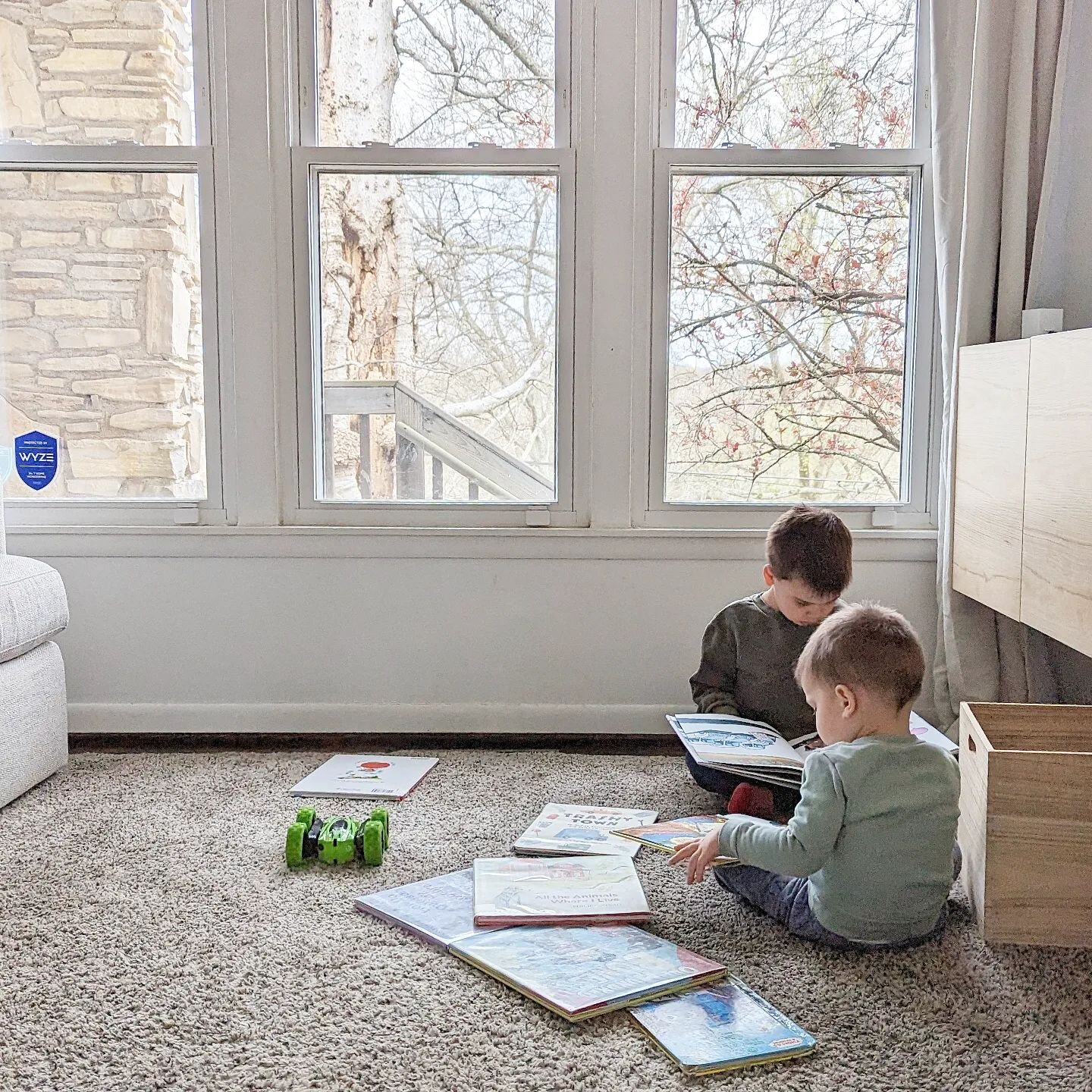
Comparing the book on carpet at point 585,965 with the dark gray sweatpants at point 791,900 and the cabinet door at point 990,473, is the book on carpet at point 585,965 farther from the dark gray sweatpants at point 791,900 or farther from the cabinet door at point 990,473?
the cabinet door at point 990,473

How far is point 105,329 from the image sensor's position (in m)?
2.57

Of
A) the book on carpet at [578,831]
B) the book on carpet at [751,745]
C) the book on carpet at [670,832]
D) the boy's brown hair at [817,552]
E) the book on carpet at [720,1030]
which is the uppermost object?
the boy's brown hair at [817,552]

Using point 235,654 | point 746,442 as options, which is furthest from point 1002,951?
point 235,654

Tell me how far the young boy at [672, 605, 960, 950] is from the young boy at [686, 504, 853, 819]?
0.45 metres

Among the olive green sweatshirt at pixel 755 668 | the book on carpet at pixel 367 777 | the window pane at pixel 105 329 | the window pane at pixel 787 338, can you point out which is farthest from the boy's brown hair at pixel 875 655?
the window pane at pixel 105 329

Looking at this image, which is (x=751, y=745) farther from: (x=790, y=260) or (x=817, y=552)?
(x=790, y=260)

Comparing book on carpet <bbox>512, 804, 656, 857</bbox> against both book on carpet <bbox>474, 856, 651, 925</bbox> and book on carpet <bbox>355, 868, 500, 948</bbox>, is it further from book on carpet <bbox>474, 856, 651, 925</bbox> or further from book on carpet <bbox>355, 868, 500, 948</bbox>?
book on carpet <bbox>355, 868, 500, 948</bbox>

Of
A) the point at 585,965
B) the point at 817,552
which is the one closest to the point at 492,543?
the point at 817,552

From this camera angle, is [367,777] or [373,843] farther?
[367,777]

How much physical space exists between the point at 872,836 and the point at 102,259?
2.11 m

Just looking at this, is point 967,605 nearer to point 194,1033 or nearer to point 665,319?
point 665,319

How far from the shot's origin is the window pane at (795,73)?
2482 millimetres

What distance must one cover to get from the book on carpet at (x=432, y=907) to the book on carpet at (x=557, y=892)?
22mm

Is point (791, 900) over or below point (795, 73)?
below
